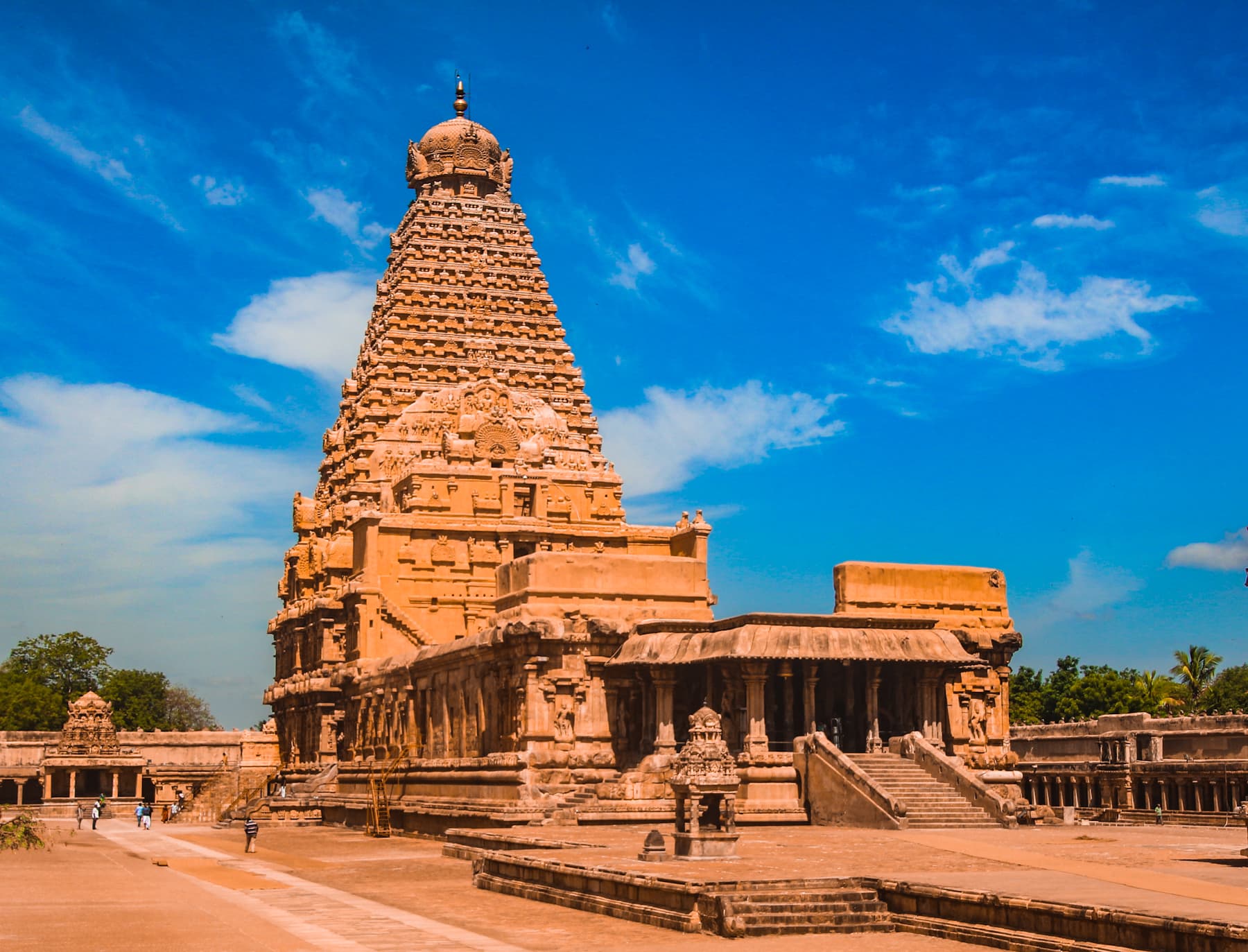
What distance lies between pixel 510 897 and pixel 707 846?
345 cm

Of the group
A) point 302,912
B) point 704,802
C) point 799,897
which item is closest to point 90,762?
point 302,912

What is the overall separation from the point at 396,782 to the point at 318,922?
2908 cm

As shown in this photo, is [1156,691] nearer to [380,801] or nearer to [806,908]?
[380,801]

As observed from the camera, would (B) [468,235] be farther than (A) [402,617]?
Yes

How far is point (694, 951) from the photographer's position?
1962cm

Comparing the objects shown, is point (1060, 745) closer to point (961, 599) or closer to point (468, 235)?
point (961, 599)

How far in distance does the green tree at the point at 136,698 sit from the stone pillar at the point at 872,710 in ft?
279

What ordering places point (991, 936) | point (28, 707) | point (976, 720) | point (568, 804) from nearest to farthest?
1. point (991, 936)
2. point (568, 804)
3. point (976, 720)
4. point (28, 707)

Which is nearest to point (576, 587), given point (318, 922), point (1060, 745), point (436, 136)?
point (318, 922)

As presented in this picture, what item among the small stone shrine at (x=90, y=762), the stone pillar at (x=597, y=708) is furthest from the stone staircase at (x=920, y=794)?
the small stone shrine at (x=90, y=762)

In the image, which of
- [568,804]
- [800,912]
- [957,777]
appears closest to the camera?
[800,912]

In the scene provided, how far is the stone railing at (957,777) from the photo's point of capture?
115 ft

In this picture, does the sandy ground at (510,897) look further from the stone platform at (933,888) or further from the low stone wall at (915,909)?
the low stone wall at (915,909)

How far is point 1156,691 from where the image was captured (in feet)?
338
